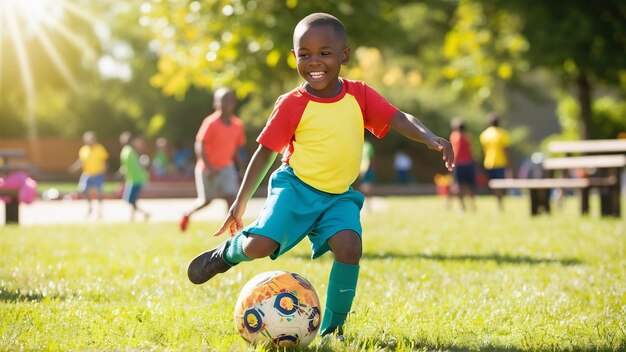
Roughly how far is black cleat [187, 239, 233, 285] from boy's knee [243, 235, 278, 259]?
309 millimetres

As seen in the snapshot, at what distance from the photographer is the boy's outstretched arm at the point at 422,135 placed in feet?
15.3

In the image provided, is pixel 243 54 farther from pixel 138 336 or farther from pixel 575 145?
pixel 138 336

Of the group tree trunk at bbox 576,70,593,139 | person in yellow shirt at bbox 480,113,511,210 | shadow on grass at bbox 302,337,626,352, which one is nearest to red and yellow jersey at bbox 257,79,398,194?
shadow on grass at bbox 302,337,626,352

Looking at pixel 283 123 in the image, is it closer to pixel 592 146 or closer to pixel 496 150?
pixel 592 146

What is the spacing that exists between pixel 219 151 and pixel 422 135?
24.6ft

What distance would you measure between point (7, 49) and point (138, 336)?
42.5m

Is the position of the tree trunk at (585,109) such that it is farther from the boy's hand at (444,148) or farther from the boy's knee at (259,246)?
the boy's knee at (259,246)

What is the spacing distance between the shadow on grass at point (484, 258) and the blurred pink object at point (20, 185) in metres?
7.58

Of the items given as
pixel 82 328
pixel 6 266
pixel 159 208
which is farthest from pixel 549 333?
pixel 159 208

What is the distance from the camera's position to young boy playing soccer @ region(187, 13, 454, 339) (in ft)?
15.6

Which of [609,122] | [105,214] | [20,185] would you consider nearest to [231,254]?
[20,185]

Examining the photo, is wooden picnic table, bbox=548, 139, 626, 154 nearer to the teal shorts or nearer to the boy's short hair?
the teal shorts

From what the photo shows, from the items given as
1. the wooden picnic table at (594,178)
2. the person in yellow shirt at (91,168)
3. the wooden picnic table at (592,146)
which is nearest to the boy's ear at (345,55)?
the wooden picnic table at (594,178)

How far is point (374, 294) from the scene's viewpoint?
21.5ft
